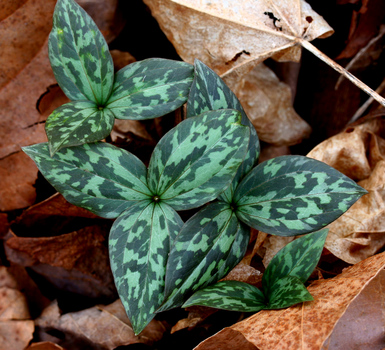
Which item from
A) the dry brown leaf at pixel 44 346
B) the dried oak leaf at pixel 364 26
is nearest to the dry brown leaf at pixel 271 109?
the dried oak leaf at pixel 364 26

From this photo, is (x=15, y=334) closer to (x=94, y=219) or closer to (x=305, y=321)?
(x=94, y=219)

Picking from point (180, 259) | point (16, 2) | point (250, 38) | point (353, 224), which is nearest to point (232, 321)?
point (180, 259)

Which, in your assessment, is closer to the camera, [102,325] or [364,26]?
[102,325]

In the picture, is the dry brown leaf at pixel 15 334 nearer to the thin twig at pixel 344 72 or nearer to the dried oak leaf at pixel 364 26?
the thin twig at pixel 344 72

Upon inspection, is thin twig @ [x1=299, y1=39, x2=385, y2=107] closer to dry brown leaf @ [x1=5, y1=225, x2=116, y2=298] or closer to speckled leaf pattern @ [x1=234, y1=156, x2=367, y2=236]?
speckled leaf pattern @ [x1=234, y1=156, x2=367, y2=236]

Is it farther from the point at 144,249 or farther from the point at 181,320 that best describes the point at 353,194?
the point at 181,320

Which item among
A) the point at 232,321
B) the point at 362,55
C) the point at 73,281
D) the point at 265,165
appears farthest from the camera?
the point at 362,55

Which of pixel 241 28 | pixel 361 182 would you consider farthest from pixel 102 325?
pixel 241 28
